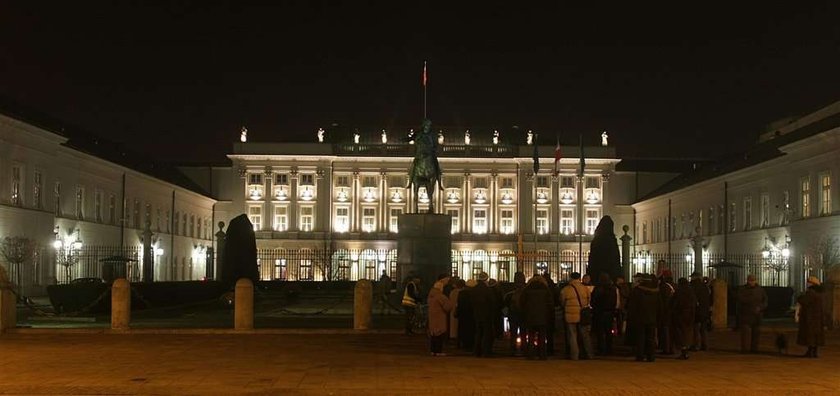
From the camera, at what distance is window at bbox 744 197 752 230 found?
71.2m

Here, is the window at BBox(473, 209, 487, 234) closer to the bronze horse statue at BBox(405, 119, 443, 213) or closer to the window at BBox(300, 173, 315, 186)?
the window at BBox(300, 173, 315, 186)

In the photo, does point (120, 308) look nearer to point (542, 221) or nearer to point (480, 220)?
point (480, 220)

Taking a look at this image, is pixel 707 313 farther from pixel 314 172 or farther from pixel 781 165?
pixel 314 172

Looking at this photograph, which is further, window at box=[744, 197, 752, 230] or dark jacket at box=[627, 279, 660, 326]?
window at box=[744, 197, 752, 230]

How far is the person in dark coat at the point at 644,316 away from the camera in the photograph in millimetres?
21031

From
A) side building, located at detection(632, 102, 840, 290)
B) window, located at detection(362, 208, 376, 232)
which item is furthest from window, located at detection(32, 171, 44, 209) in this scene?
window, located at detection(362, 208, 376, 232)

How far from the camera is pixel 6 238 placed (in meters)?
51.3

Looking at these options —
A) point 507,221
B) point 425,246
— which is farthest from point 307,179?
point 425,246

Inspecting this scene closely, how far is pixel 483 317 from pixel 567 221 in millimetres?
91955

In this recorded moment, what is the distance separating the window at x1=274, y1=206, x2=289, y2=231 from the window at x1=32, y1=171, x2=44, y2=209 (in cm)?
5201

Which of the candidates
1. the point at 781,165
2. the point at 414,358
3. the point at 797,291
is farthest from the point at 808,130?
the point at 414,358

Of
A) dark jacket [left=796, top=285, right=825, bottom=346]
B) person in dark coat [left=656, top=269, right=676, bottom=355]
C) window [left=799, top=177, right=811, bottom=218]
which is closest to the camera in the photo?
dark jacket [left=796, top=285, right=825, bottom=346]

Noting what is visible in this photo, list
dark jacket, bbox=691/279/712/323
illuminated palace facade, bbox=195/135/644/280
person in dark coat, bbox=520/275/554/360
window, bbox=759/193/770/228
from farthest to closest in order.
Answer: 1. illuminated palace facade, bbox=195/135/644/280
2. window, bbox=759/193/770/228
3. dark jacket, bbox=691/279/712/323
4. person in dark coat, bbox=520/275/554/360

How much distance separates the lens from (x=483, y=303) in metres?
22.0
